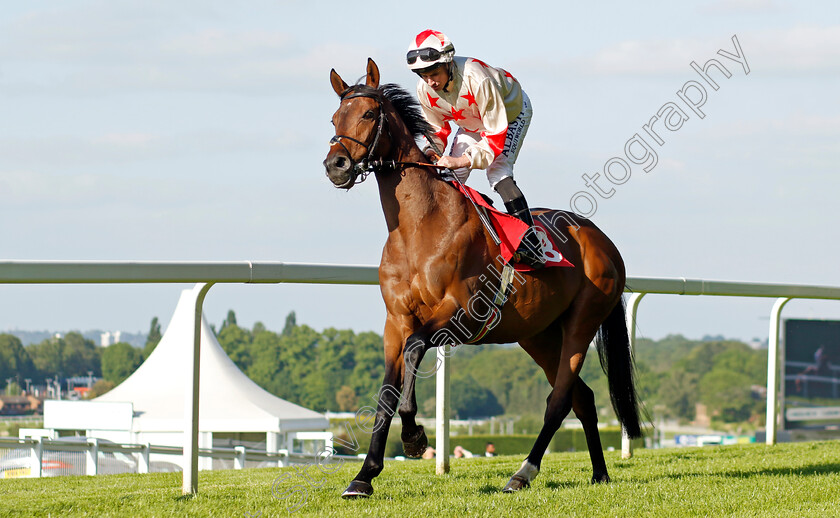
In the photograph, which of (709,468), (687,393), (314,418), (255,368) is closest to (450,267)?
(709,468)

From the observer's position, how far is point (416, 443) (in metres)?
4.23

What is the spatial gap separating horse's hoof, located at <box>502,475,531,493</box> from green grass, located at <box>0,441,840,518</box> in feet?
0.24

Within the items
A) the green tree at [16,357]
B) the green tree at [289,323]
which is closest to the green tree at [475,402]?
the green tree at [289,323]

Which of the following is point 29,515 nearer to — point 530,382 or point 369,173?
point 369,173

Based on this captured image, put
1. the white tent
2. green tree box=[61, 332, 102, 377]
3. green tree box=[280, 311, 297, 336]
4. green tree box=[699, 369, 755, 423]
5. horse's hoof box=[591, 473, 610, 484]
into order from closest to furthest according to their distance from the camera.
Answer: horse's hoof box=[591, 473, 610, 484] → the white tent → green tree box=[61, 332, 102, 377] → green tree box=[280, 311, 297, 336] → green tree box=[699, 369, 755, 423]

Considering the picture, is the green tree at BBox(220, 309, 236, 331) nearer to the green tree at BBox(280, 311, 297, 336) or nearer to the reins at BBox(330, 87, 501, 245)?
the green tree at BBox(280, 311, 297, 336)

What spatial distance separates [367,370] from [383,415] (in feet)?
125

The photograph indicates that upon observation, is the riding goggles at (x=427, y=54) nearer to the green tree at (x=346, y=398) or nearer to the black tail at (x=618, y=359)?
the black tail at (x=618, y=359)

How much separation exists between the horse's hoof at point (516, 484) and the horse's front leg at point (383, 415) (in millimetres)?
623

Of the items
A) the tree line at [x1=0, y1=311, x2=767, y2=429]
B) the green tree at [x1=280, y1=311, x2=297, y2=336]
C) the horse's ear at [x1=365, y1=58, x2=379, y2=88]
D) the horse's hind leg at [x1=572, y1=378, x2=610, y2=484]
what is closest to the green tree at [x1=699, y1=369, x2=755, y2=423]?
the tree line at [x1=0, y1=311, x2=767, y2=429]

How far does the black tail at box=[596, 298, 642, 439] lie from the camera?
555 cm

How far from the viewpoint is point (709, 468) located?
5508 millimetres

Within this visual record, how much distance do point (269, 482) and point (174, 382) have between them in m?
10.2

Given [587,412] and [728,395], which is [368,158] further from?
[728,395]
